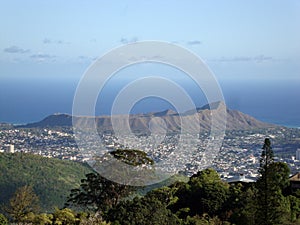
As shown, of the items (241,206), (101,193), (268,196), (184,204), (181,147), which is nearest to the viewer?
(268,196)

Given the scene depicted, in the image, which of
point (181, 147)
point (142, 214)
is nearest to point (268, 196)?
point (142, 214)

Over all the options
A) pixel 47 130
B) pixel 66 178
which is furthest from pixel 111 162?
pixel 47 130

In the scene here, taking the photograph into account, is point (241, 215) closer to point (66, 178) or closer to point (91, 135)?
point (91, 135)

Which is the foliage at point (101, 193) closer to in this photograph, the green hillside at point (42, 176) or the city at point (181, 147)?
the city at point (181, 147)

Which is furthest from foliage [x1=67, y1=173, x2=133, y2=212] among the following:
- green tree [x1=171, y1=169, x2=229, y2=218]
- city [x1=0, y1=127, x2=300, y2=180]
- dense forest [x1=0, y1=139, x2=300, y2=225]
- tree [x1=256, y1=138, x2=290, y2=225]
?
tree [x1=256, y1=138, x2=290, y2=225]

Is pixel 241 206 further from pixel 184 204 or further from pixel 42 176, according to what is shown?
pixel 42 176

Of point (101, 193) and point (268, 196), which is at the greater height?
point (268, 196)

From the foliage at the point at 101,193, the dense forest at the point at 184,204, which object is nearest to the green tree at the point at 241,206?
the dense forest at the point at 184,204
